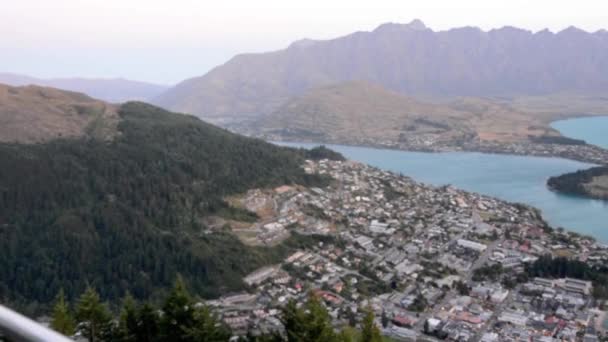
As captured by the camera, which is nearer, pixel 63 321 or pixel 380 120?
pixel 63 321

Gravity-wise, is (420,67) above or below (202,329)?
above

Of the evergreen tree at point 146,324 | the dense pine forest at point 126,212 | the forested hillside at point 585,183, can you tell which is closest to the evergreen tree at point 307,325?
the evergreen tree at point 146,324

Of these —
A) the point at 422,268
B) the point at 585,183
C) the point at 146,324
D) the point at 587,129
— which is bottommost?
the point at 422,268

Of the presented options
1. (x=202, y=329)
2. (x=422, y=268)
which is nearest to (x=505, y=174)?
(x=422, y=268)

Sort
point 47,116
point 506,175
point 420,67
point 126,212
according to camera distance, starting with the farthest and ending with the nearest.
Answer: point 420,67, point 506,175, point 47,116, point 126,212

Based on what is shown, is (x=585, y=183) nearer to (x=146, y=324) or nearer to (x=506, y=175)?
(x=506, y=175)

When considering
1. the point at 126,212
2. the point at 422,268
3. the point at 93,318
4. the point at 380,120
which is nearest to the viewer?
the point at 93,318

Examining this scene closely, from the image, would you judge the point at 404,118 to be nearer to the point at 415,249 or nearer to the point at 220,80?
the point at 415,249
